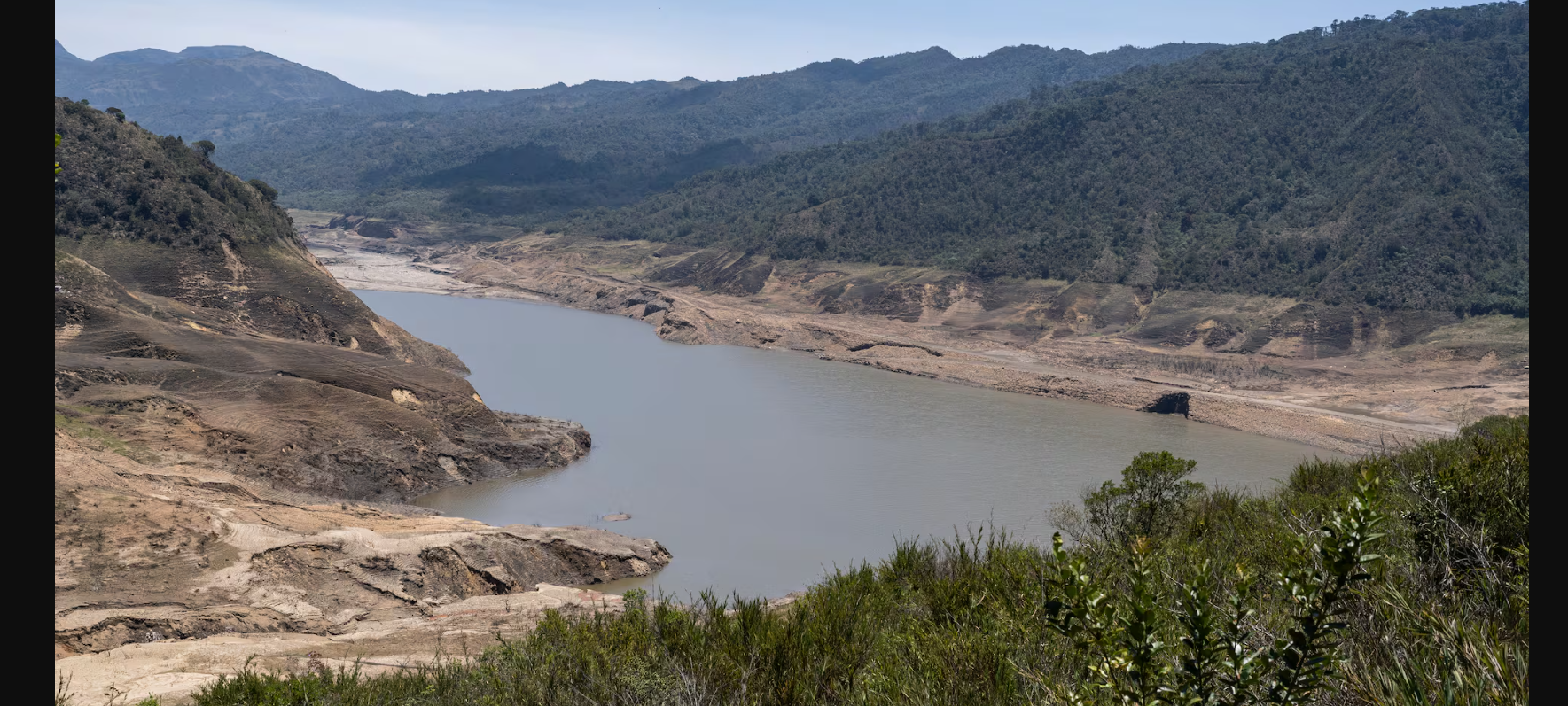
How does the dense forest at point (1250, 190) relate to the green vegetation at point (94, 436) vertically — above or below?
above

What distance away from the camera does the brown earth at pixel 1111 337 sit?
51594mm

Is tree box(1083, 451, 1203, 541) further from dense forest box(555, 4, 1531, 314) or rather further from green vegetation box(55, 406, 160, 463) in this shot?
dense forest box(555, 4, 1531, 314)

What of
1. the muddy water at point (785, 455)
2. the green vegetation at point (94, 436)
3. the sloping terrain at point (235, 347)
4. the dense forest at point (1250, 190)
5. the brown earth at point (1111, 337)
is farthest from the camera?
the dense forest at point (1250, 190)

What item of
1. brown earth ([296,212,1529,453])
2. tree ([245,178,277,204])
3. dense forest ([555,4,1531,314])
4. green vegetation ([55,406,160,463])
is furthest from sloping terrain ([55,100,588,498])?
dense forest ([555,4,1531,314])

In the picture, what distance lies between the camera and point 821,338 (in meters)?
71.8

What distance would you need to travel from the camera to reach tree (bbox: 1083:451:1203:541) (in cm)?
2133

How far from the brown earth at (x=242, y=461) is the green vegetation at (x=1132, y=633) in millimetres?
7357

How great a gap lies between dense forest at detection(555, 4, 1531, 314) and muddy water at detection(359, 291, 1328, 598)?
27436mm

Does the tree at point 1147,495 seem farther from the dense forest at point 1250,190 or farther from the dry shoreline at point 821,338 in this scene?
the dense forest at point 1250,190

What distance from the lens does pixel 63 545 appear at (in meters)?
20.9

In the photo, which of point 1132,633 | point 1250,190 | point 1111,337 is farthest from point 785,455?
point 1250,190

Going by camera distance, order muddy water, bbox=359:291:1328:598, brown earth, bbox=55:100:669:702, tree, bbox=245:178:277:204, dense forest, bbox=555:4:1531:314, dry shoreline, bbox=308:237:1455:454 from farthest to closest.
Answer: dense forest, bbox=555:4:1531:314
tree, bbox=245:178:277:204
dry shoreline, bbox=308:237:1455:454
muddy water, bbox=359:291:1328:598
brown earth, bbox=55:100:669:702

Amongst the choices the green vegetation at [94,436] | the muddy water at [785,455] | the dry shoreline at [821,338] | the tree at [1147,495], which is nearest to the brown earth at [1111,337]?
the dry shoreline at [821,338]

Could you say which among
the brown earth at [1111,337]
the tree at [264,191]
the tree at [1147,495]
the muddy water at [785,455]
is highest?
the tree at [264,191]
